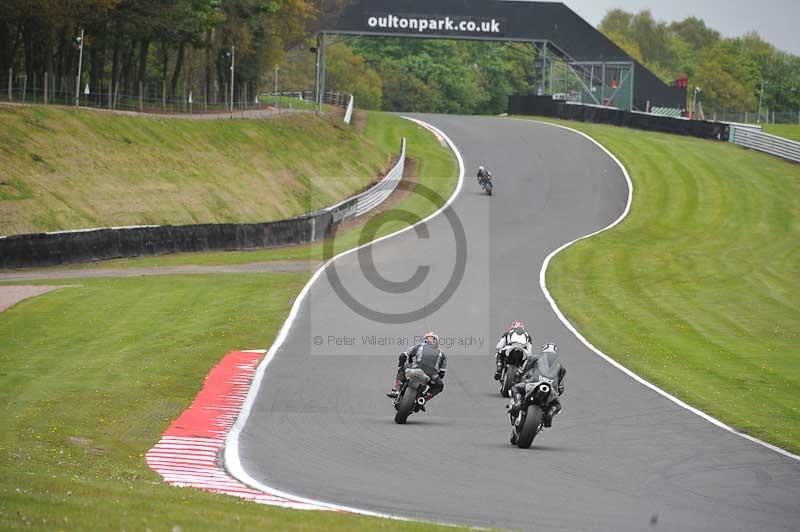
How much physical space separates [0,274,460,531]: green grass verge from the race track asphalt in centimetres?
143

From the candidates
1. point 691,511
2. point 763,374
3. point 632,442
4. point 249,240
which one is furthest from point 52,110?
point 691,511

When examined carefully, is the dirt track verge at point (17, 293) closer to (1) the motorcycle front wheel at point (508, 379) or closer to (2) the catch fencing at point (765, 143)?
(1) the motorcycle front wheel at point (508, 379)

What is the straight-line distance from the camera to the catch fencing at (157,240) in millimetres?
34125

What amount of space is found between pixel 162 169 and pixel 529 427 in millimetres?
38732

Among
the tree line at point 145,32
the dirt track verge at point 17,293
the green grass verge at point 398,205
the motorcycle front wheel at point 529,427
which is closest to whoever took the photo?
the motorcycle front wheel at point 529,427

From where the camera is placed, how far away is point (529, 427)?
1502 cm

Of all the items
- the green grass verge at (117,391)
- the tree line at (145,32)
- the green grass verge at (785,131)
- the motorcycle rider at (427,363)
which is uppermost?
the tree line at (145,32)

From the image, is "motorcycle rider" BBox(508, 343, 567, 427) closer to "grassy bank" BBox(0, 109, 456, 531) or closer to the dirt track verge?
"grassy bank" BBox(0, 109, 456, 531)

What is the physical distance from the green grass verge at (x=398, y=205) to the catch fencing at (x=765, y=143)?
19321 mm

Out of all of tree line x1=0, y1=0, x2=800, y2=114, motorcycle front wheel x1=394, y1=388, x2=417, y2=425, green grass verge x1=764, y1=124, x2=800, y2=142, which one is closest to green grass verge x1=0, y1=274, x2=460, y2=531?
motorcycle front wheel x1=394, y1=388, x2=417, y2=425

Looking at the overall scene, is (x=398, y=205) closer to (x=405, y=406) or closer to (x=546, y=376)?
(x=405, y=406)

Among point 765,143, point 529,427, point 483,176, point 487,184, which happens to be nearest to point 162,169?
point 483,176

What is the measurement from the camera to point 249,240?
4156 cm

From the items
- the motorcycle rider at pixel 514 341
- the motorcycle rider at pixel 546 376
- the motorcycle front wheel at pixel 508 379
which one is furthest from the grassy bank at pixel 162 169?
the motorcycle rider at pixel 546 376
